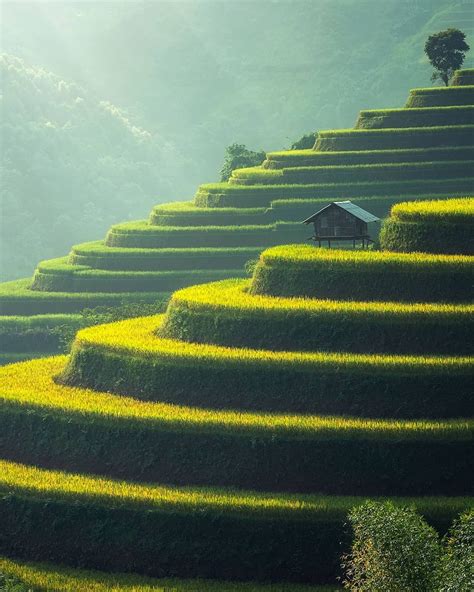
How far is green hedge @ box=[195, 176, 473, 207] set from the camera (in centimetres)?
7998

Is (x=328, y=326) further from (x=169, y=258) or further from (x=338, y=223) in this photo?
(x=169, y=258)

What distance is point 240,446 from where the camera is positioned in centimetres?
4147

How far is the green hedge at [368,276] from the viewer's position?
46.7 m

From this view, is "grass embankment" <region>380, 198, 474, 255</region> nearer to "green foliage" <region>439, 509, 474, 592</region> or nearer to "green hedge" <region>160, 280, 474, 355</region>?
"green hedge" <region>160, 280, 474, 355</region>

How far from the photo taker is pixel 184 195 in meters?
197

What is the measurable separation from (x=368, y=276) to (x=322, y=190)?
34735 millimetres

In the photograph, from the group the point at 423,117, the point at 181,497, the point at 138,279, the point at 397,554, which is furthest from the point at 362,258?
the point at 423,117

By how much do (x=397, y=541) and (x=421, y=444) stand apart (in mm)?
6033

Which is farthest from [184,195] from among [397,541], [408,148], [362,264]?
[397,541]

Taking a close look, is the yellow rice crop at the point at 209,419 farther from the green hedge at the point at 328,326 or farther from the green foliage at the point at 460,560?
the green foliage at the point at 460,560

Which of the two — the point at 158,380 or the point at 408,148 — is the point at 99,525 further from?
the point at 408,148

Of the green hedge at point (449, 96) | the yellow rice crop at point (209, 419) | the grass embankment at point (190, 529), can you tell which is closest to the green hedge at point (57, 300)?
the green hedge at point (449, 96)

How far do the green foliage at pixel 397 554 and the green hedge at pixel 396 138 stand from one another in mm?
48019

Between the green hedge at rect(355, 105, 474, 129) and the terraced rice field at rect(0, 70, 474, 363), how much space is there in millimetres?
51
